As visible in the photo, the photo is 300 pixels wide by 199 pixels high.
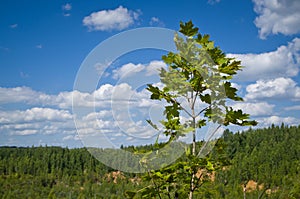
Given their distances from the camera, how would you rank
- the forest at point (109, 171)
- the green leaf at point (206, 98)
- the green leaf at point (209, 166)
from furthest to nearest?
the forest at point (109, 171), the green leaf at point (206, 98), the green leaf at point (209, 166)

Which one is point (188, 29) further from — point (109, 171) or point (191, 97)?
point (109, 171)

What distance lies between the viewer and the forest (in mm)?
86438

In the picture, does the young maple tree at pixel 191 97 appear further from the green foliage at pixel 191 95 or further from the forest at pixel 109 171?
the forest at pixel 109 171

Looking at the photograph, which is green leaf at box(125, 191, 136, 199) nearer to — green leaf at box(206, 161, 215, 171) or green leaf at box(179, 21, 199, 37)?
green leaf at box(206, 161, 215, 171)

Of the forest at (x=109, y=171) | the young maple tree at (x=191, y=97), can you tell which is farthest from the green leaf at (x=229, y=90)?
the forest at (x=109, y=171)

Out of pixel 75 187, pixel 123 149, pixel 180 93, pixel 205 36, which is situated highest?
pixel 205 36

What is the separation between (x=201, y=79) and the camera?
4031 mm

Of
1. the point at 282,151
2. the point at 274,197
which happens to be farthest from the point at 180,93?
the point at 282,151

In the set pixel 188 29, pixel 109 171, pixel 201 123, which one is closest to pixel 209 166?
pixel 201 123

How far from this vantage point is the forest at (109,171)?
86.4 metres

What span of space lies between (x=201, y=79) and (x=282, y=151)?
96175 millimetres

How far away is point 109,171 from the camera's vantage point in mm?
124750

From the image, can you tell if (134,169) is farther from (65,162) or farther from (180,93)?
(65,162)

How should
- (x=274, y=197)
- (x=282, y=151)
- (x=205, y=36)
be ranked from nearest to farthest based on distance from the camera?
1. (x=205, y=36)
2. (x=274, y=197)
3. (x=282, y=151)
